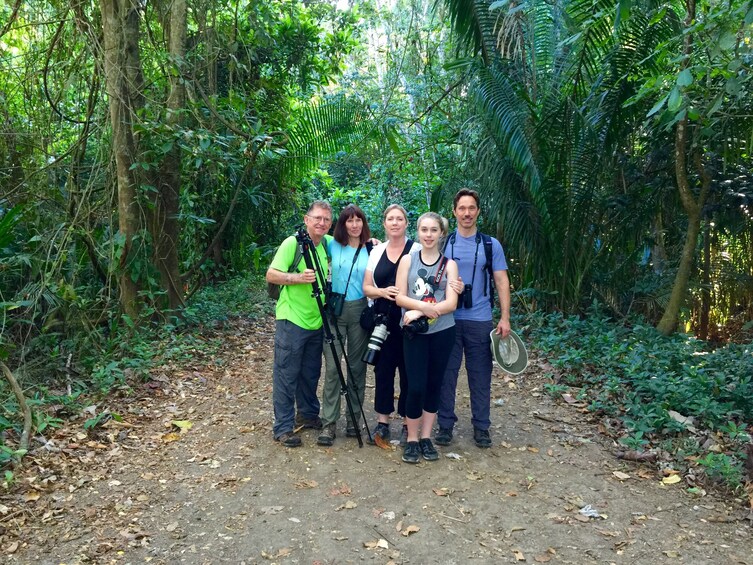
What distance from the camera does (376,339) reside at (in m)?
4.66

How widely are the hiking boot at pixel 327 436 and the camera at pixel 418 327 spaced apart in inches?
43.3

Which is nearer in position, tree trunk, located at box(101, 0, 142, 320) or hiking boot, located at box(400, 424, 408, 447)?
hiking boot, located at box(400, 424, 408, 447)

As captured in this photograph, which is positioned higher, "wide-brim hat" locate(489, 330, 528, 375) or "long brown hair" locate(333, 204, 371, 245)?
"long brown hair" locate(333, 204, 371, 245)

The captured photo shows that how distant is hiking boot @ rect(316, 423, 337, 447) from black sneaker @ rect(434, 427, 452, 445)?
804 millimetres

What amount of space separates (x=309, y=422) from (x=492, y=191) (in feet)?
13.7

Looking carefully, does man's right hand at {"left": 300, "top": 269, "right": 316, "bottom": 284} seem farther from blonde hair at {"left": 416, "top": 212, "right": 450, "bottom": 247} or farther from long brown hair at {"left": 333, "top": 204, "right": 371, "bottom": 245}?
blonde hair at {"left": 416, "top": 212, "right": 450, "bottom": 247}

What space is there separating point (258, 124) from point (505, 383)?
3.87 metres

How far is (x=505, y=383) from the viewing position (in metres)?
7.08

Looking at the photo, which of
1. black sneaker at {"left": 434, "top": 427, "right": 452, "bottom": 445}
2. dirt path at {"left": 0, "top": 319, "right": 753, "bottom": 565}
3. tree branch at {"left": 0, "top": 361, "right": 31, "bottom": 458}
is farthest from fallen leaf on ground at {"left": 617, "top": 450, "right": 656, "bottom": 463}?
tree branch at {"left": 0, "top": 361, "right": 31, "bottom": 458}

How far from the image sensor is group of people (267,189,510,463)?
15.3 feet

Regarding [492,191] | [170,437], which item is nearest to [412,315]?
[170,437]

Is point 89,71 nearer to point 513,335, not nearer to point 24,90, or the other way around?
point 24,90

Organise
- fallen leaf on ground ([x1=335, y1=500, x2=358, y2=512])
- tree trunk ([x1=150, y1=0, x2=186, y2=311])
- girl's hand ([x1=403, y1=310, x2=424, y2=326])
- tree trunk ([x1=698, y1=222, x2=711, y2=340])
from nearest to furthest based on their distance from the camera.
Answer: fallen leaf on ground ([x1=335, y1=500, x2=358, y2=512])
girl's hand ([x1=403, y1=310, x2=424, y2=326])
tree trunk ([x1=150, y1=0, x2=186, y2=311])
tree trunk ([x1=698, y1=222, x2=711, y2=340])

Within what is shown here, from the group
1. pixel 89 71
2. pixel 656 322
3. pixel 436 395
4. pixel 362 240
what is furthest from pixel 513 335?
pixel 89 71
